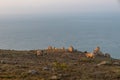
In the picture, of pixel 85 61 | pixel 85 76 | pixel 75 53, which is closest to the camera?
pixel 85 76

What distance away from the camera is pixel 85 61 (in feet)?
67.0

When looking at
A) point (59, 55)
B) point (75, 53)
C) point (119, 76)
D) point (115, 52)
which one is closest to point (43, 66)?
point (119, 76)

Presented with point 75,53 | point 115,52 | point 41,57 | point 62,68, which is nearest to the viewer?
point 62,68

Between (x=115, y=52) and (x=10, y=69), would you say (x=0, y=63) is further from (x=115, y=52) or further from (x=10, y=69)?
(x=115, y=52)

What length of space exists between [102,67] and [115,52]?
6538cm

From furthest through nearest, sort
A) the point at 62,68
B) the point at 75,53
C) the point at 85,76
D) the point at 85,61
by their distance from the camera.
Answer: the point at 75,53, the point at 85,61, the point at 62,68, the point at 85,76

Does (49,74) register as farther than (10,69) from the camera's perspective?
No

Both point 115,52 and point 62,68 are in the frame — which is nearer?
point 62,68

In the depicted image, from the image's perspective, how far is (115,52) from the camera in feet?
270

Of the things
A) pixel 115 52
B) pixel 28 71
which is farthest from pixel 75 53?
pixel 115 52

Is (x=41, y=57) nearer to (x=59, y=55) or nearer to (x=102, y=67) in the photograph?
(x=59, y=55)

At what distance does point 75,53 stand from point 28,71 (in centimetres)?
888

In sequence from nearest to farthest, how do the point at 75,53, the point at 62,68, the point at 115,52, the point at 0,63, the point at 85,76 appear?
the point at 85,76
the point at 62,68
the point at 0,63
the point at 75,53
the point at 115,52

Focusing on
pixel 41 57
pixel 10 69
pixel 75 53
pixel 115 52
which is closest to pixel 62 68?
pixel 10 69
